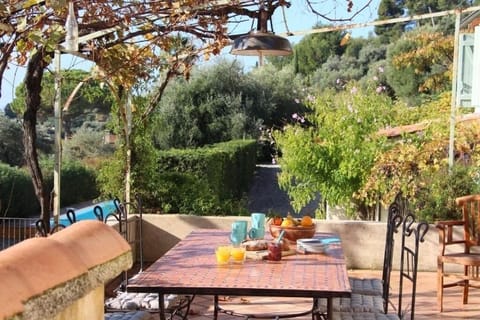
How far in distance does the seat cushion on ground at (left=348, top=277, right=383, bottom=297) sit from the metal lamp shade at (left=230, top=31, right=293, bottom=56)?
1.50 meters

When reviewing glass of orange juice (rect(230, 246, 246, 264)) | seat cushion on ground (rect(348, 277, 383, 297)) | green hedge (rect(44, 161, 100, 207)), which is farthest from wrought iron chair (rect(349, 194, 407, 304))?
green hedge (rect(44, 161, 100, 207))

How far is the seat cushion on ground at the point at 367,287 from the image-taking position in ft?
13.5

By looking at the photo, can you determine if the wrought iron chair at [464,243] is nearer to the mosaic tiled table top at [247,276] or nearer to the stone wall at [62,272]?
the mosaic tiled table top at [247,276]

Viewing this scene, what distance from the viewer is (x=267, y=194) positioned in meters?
15.9

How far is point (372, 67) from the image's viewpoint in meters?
24.5

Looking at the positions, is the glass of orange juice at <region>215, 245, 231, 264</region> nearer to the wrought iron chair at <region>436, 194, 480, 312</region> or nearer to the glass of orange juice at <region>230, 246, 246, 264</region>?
the glass of orange juice at <region>230, 246, 246, 264</region>

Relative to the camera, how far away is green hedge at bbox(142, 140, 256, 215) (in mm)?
7582

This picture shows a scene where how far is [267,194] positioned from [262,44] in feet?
39.9

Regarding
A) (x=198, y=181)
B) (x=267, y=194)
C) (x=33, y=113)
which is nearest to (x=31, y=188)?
(x=198, y=181)

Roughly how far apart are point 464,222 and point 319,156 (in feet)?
9.34

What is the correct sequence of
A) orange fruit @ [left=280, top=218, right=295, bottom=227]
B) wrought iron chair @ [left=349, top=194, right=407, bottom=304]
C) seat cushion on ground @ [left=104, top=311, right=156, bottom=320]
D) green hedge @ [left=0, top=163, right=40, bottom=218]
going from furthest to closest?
1. green hedge @ [left=0, top=163, right=40, bottom=218]
2. orange fruit @ [left=280, top=218, right=295, bottom=227]
3. wrought iron chair @ [left=349, top=194, right=407, bottom=304]
4. seat cushion on ground @ [left=104, top=311, right=156, bottom=320]

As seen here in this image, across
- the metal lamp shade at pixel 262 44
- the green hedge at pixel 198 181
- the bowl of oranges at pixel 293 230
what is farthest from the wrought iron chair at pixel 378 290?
the green hedge at pixel 198 181

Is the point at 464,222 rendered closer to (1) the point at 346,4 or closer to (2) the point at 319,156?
(1) the point at 346,4

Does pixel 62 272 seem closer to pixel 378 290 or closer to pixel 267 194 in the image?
pixel 378 290
